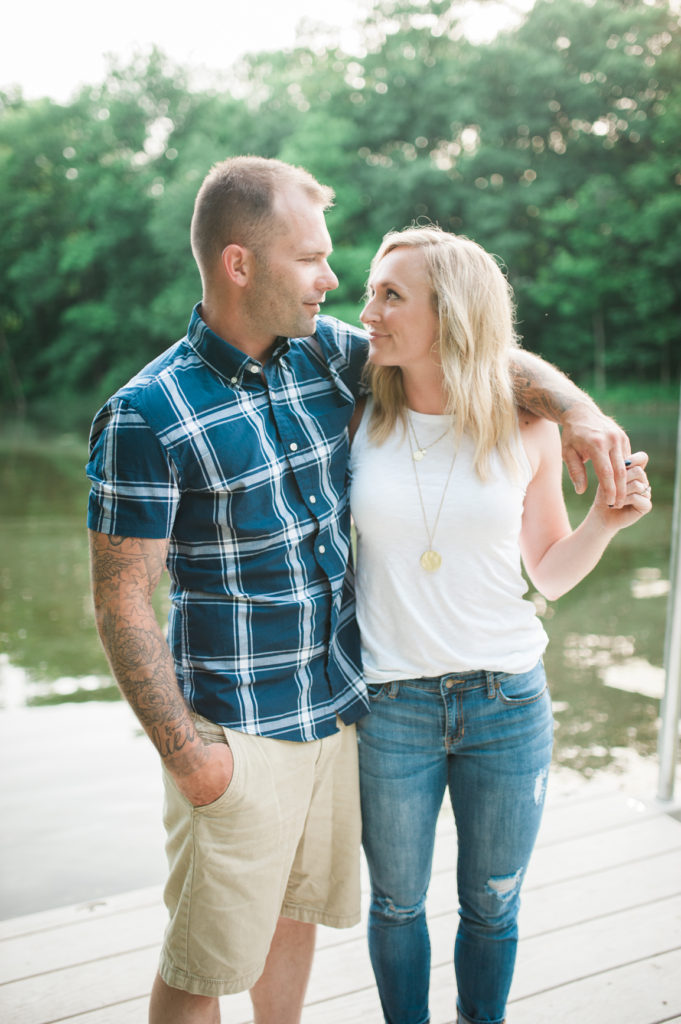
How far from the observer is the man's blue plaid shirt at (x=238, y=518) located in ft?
4.21

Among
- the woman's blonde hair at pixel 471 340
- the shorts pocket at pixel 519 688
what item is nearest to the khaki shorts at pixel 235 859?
the shorts pocket at pixel 519 688

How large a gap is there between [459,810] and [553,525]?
0.53 metres

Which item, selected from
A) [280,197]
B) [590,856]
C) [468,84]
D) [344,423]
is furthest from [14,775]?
[468,84]

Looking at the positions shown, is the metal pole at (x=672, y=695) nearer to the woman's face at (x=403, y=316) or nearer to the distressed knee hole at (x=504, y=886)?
the distressed knee hole at (x=504, y=886)

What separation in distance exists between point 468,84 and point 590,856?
837 inches

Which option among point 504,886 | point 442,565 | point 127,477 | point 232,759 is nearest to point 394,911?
point 504,886

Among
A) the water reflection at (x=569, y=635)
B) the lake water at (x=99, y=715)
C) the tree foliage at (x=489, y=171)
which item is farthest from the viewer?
the tree foliage at (x=489, y=171)

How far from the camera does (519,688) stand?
1.48m

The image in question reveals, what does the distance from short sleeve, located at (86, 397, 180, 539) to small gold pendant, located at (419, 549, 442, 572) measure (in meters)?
0.44

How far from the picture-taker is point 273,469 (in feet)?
4.55

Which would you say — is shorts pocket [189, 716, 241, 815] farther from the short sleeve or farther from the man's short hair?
the man's short hair

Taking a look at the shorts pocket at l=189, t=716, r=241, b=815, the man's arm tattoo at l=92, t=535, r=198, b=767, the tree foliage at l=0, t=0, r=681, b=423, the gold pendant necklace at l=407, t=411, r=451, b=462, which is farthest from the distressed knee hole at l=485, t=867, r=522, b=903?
the tree foliage at l=0, t=0, r=681, b=423

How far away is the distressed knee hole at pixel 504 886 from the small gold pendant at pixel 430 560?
0.54m

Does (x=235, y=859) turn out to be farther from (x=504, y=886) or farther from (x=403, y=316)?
(x=403, y=316)
